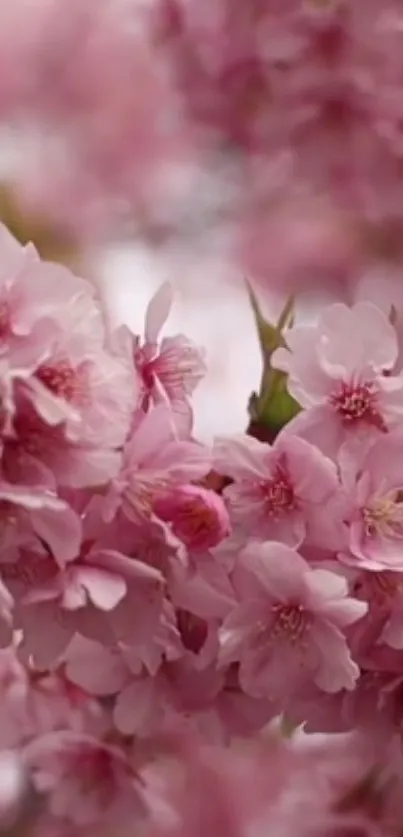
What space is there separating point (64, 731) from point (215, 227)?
343mm

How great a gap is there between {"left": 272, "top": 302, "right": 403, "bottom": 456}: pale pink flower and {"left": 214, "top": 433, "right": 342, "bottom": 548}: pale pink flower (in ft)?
0.07

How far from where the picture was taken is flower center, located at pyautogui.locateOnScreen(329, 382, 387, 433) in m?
0.68

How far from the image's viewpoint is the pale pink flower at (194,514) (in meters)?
0.64

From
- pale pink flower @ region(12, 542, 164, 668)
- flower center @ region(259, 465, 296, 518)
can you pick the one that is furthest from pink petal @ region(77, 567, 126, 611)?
flower center @ region(259, 465, 296, 518)

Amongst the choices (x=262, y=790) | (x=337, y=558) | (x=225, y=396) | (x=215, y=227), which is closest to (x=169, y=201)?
(x=215, y=227)

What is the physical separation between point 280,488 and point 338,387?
0.07 meters

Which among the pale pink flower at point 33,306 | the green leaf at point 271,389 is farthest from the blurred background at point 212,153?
the pale pink flower at point 33,306

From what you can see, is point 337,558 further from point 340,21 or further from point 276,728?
point 340,21

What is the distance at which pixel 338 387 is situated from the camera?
2.22 ft

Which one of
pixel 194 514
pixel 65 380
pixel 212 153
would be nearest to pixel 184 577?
pixel 194 514

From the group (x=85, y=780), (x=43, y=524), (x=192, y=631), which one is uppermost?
(x=43, y=524)

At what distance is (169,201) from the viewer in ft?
2.54

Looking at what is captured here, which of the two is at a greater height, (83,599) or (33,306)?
(33,306)

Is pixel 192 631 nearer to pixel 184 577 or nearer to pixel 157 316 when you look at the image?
pixel 184 577
